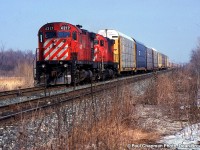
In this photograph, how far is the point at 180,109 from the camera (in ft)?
35.6

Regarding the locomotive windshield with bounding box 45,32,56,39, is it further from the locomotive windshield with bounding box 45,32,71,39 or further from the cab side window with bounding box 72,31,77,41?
the cab side window with bounding box 72,31,77,41

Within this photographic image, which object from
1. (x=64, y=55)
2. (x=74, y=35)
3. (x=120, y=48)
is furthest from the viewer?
(x=120, y=48)

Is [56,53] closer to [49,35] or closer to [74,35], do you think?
[49,35]

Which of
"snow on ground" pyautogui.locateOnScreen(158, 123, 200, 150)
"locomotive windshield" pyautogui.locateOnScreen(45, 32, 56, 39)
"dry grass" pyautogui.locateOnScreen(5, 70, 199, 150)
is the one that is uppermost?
"locomotive windshield" pyautogui.locateOnScreen(45, 32, 56, 39)

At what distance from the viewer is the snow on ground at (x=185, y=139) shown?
657 centimetres

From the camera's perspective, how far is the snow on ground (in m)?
6.57

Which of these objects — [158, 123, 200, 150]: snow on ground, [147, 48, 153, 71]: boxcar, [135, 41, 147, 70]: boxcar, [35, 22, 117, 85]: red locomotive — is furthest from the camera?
[147, 48, 153, 71]: boxcar

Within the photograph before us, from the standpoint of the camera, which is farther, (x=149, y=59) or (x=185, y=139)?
(x=149, y=59)

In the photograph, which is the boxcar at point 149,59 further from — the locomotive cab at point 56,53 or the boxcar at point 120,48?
the locomotive cab at point 56,53

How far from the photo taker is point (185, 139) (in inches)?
281

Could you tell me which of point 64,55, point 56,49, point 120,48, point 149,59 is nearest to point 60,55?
point 64,55

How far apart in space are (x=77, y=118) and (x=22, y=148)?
278cm

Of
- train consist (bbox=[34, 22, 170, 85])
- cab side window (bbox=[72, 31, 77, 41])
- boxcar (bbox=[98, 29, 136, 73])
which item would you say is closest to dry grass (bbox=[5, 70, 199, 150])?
train consist (bbox=[34, 22, 170, 85])

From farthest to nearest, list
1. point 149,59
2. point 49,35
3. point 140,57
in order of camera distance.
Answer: point 149,59 < point 140,57 < point 49,35
